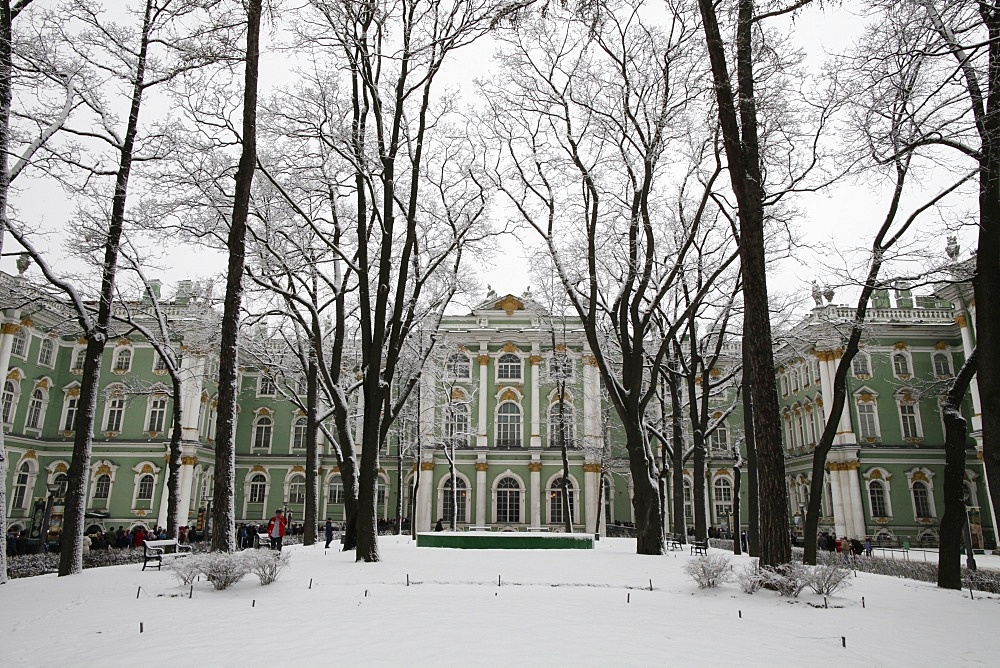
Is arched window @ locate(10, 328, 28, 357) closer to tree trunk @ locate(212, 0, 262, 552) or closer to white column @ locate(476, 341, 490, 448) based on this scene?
white column @ locate(476, 341, 490, 448)

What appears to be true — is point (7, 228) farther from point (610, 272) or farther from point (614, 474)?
point (614, 474)

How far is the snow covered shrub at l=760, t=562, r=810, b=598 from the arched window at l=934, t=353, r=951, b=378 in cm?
3228

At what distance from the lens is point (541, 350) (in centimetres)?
3938

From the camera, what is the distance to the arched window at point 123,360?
35500 mm

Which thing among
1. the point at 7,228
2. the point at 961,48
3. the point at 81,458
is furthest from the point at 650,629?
the point at 7,228

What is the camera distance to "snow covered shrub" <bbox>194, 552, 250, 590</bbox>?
8.96 meters

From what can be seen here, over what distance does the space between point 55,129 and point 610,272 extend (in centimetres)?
1367

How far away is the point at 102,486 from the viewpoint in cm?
3381

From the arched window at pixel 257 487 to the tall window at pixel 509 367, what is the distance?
15401mm

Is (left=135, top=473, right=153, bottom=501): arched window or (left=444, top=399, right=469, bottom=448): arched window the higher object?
(left=444, top=399, right=469, bottom=448): arched window

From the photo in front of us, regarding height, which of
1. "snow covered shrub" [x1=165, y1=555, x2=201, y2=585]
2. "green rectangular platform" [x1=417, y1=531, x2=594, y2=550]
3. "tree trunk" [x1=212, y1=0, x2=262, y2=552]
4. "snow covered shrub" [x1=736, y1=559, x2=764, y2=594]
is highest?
"tree trunk" [x1=212, y1=0, x2=262, y2=552]

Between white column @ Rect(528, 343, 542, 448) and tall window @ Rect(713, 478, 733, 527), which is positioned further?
tall window @ Rect(713, 478, 733, 527)

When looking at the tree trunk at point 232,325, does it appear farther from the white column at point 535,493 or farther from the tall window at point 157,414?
the tall window at point 157,414

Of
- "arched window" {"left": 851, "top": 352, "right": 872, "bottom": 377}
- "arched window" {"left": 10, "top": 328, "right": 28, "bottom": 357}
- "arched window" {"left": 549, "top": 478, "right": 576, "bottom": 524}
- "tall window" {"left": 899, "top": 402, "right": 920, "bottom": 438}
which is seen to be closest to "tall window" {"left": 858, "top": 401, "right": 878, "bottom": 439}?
"tall window" {"left": 899, "top": 402, "right": 920, "bottom": 438}
